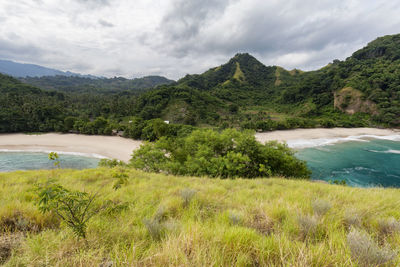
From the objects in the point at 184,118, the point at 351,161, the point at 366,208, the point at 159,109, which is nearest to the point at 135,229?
the point at 366,208

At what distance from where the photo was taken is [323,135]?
42188 mm

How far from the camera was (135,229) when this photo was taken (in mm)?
2004

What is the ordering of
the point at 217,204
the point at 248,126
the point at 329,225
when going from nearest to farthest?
the point at 329,225 → the point at 217,204 → the point at 248,126

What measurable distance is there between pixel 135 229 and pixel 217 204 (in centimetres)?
181

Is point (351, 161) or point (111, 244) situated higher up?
point (111, 244)

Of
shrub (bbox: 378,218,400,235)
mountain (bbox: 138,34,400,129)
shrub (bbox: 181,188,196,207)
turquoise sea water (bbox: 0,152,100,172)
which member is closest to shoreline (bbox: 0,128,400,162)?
turquoise sea water (bbox: 0,152,100,172)

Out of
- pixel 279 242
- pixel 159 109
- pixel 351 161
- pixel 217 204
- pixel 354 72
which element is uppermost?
pixel 354 72

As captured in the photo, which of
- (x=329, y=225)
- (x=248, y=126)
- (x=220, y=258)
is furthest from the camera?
(x=248, y=126)

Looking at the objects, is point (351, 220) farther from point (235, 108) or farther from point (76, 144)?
point (235, 108)

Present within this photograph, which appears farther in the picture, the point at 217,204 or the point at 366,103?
the point at 366,103

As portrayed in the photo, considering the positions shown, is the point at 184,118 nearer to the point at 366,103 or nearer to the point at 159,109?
the point at 159,109

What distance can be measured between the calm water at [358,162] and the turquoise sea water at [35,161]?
35.3 meters

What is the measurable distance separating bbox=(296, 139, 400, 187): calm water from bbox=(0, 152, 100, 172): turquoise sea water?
3530 centimetres

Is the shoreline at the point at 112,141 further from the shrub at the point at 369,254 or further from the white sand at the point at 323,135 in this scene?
the shrub at the point at 369,254
